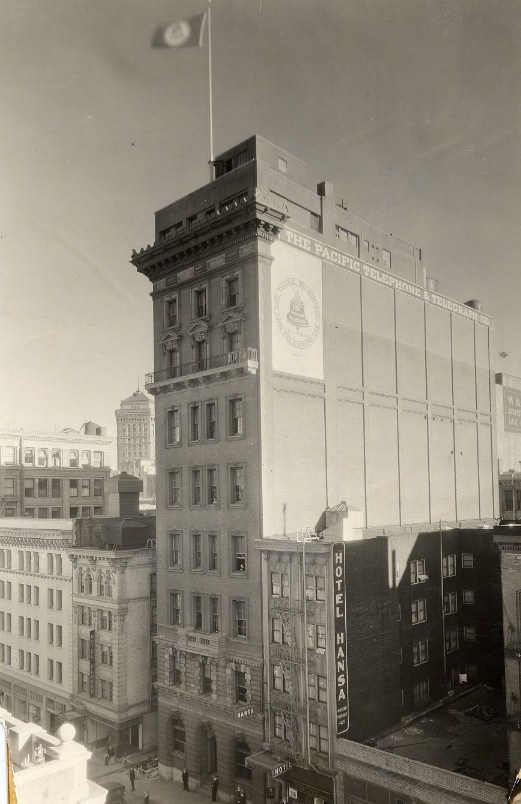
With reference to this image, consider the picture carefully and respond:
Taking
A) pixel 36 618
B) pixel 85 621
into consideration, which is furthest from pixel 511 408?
pixel 36 618

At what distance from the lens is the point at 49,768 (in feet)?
62.8

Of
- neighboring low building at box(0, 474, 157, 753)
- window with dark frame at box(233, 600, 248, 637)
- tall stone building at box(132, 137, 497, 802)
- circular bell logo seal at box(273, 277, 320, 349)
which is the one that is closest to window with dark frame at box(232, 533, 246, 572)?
tall stone building at box(132, 137, 497, 802)

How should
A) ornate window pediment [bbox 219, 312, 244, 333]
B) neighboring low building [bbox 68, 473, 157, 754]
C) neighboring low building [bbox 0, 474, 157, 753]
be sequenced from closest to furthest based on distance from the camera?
1. ornate window pediment [bbox 219, 312, 244, 333]
2. neighboring low building [bbox 68, 473, 157, 754]
3. neighboring low building [bbox 0, 474, 157, 753]

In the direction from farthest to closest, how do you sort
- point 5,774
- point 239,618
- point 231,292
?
point 231,292 → point 239,618 → point 5,774

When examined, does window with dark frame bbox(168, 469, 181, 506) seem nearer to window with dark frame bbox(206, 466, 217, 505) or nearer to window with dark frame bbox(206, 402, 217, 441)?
window with dark frame bbox(206, 466, 217, 505)

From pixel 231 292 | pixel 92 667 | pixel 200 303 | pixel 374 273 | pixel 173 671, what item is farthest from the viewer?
pixel 374 273

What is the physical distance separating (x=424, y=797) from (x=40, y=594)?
39392mm

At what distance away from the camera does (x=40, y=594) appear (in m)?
58.6

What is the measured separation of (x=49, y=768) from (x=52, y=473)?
66475mm

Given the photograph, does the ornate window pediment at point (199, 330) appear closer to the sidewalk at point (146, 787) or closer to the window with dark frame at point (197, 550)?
the window with dark frame at point (197, 550)

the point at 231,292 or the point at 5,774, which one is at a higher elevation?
the point at 231,292

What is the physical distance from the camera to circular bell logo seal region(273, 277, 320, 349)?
42906mm

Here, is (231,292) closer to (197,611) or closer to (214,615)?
(214,615)

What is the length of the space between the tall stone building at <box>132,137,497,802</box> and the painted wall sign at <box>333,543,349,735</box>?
413 mm
